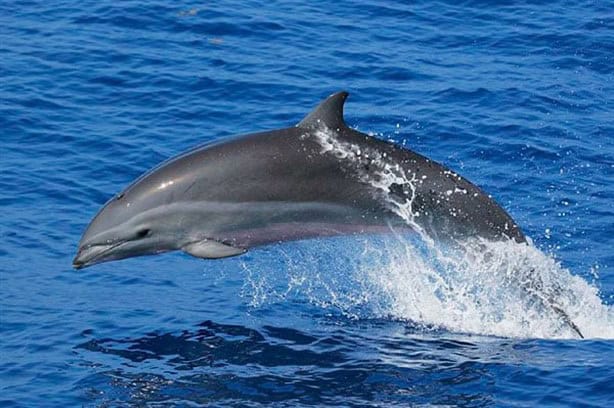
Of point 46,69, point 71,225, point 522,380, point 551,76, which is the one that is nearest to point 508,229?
point 522,380

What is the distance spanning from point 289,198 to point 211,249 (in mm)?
854

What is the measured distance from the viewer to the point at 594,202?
18000mm

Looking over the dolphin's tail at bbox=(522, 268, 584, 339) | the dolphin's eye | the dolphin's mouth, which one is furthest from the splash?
the dolphin's mouth

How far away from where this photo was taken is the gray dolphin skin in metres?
12.9

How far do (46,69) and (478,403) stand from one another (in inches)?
483

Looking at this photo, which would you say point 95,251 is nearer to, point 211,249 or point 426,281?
point 211,249

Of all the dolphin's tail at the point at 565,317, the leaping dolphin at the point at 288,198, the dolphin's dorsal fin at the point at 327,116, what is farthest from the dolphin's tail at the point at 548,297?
the dolphin's dorsal fin at the point at 327,116

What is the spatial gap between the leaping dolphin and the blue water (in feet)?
2.69

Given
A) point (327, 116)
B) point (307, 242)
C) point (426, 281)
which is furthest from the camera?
point (307, 242)

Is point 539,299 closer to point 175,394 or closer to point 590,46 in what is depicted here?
point 175,394

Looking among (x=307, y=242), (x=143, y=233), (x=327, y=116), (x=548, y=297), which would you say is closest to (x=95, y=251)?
(x=143, y=233)

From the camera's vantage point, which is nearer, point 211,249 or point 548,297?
point 211,249

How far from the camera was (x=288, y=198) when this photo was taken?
13.0 m

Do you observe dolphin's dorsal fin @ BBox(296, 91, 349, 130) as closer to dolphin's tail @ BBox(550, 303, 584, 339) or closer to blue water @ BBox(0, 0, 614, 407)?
blue water @ BBox(0, 0, 614, 407)
